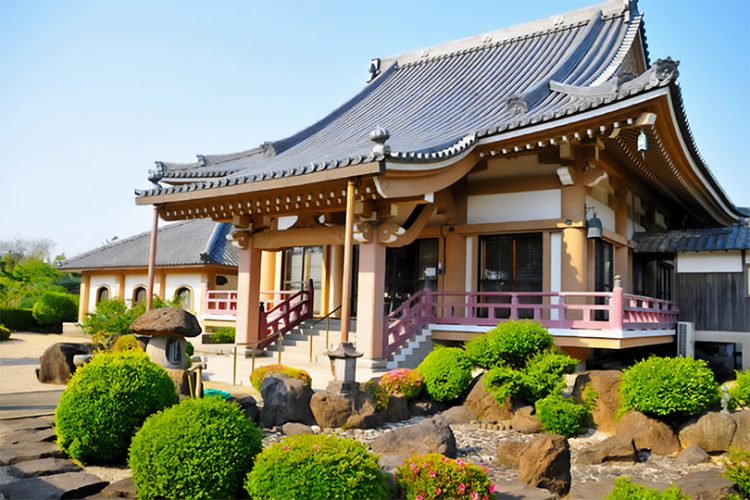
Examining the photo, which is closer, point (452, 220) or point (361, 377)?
point (361, 377)

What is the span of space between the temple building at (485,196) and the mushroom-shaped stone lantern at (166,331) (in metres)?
2.53

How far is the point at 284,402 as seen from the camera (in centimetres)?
869

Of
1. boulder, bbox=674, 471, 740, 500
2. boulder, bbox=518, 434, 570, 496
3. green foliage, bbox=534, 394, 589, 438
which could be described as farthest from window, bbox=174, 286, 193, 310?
boulder, bbox=674, 471, 740, 500

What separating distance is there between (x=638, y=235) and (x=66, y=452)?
15.3 metres

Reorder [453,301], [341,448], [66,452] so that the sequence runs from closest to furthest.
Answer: [341,448] < [66,452] < [453,301]

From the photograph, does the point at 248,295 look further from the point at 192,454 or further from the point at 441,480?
the point at 441,480

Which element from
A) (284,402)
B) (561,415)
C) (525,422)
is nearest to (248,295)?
(284,402)

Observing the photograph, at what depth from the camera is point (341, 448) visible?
16.5ft

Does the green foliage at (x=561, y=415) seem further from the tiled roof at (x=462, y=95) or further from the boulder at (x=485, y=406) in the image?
the tiled roof at (x=462, y=95)

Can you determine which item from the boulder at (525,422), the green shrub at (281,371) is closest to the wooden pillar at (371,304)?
the green shrub at (281,371)

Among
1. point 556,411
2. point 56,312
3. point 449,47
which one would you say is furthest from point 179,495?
point 56,312

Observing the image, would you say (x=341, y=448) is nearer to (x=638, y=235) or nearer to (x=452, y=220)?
(x=452, y=220)

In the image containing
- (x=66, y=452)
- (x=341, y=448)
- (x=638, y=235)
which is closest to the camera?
(x=341, y=448)

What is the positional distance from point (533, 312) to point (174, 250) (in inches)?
732
